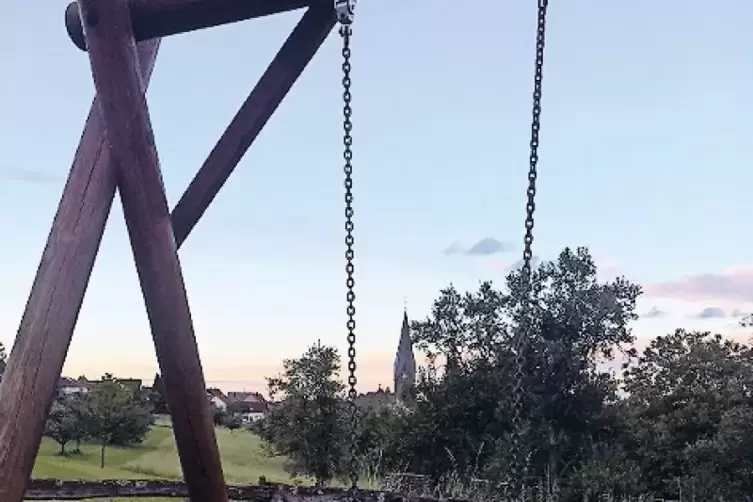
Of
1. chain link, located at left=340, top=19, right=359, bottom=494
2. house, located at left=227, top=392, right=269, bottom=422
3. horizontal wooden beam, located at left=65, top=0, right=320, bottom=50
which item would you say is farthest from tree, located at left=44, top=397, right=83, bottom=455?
horizontal wooden beam, located at left=65, top=0, right=320, bottom=50

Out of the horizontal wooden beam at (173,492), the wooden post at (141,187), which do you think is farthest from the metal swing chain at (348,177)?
the horizontal wooden beam at (173,492)

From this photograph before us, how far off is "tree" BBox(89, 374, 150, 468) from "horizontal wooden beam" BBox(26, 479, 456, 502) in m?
15.1

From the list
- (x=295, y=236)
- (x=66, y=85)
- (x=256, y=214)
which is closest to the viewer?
(x=66, y=85)

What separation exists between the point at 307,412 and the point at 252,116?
12.8 metres

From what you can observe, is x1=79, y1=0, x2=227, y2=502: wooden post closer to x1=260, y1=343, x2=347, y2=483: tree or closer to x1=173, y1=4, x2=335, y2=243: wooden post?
x1=173, y1=4, x2=335, y2=243: wooden post

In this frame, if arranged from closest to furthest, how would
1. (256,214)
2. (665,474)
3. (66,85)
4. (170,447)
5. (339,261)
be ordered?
(66,85), (339,261), (256,214), (665,474), (170,447)

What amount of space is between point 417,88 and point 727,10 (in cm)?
346

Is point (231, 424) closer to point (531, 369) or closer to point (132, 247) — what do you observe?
point (531, 369)

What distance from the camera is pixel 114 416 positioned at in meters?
19.9

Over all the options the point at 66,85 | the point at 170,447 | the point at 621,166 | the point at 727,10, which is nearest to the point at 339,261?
the point at 66,85

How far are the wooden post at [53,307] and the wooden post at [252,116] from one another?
0.44 meters

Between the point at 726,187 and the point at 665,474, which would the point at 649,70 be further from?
the point at 665,474

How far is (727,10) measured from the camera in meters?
8.88

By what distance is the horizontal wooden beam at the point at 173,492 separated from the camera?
4.56 metres
